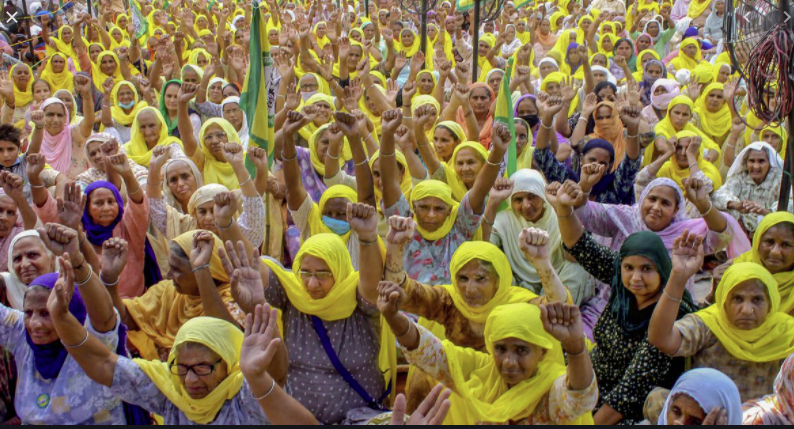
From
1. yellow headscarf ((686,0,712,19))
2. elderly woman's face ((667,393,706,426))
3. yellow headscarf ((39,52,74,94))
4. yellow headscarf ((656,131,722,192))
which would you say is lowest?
elderly woman's face ((667,393,706,426))

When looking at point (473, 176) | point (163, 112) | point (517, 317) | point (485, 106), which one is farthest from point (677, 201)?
point (163, 112)

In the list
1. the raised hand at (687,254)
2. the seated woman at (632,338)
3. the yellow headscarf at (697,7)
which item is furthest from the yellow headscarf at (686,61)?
the raised hand at (687,254)

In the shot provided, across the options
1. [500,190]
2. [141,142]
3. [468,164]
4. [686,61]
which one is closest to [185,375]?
[500,190]

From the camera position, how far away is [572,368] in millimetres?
2395

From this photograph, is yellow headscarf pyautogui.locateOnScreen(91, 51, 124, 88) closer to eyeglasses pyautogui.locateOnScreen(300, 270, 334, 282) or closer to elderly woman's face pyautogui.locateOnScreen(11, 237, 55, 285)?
elderly woman's face pyautogui.locateOnScreen(11, 237, 55, 285)

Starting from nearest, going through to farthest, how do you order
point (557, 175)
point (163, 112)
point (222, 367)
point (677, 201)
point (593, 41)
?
point (222, 367) < point (677, 201) < point (557, 175) < point (163, 112) < point (593, 41)

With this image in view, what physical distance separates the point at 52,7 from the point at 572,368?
1411 cm

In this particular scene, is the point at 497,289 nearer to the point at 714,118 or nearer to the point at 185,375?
the point at 185,375

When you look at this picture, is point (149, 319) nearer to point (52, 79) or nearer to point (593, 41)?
point (52, 79)

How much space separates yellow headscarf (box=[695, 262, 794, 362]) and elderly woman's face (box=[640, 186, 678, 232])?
0.96 metres

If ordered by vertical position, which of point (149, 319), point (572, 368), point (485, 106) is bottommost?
point (149, 319)

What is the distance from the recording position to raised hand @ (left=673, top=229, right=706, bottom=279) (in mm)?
2729

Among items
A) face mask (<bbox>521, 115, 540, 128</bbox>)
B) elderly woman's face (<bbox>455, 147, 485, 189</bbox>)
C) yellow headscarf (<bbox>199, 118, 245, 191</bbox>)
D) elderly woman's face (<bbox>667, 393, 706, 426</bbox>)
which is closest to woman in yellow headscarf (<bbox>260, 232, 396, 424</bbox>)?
elderly woman's face (<bbox>667, 393, 706, 426</bbox>)

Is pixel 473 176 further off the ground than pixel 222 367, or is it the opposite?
pixel 473 176
